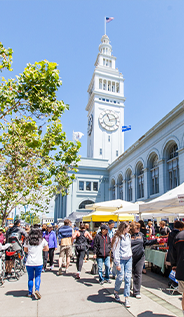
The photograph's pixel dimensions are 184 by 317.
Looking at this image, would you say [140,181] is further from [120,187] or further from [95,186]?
[95,186]

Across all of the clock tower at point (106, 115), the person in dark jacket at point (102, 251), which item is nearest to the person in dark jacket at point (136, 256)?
the person in dark jacket at point (102, 251)

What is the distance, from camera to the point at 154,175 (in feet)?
91.8

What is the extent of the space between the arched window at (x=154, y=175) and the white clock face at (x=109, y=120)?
2849cm

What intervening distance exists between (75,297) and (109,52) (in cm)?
7187

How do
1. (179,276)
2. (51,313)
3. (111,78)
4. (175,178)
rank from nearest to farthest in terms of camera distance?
(179,276) < (51,313) < (175,178) < (111,78)

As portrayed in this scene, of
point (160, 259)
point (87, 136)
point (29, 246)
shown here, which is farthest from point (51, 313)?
point (87, 136)

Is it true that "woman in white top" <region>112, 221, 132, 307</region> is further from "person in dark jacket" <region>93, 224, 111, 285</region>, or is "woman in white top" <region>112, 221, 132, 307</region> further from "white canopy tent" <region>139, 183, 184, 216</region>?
"white canopy tent" <region>139, 183, 184, 216</region>

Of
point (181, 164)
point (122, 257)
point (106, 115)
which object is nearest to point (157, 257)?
point (122, 257)

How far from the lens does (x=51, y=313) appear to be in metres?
5.11

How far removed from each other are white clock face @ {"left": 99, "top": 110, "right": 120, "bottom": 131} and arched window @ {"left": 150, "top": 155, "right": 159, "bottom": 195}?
2849 cm

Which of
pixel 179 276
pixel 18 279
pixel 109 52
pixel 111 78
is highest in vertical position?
pixel 109 52

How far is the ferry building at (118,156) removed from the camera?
24188 millimetres

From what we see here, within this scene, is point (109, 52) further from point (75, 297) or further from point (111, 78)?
point (75, 297)

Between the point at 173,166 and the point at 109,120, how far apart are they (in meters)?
34.4
